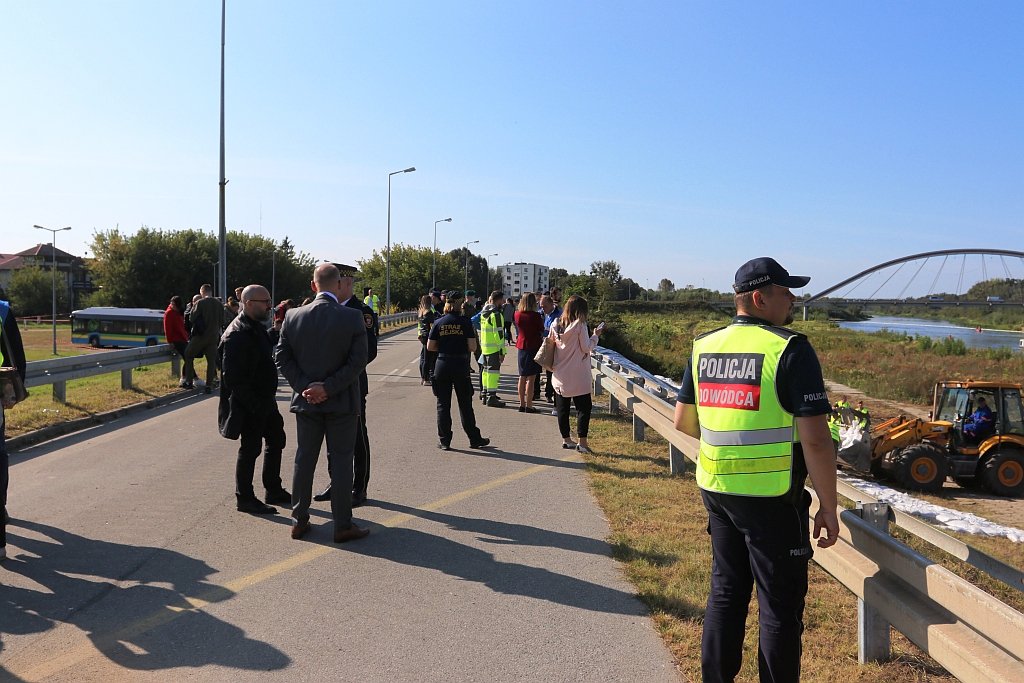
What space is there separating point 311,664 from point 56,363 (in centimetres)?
957

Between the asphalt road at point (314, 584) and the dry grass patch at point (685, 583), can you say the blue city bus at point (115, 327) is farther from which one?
the dry grass patch at point (685, 583)

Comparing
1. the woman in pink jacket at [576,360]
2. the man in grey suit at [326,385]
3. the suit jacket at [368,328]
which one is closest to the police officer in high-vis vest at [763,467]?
the man in grey suit at [326,385]

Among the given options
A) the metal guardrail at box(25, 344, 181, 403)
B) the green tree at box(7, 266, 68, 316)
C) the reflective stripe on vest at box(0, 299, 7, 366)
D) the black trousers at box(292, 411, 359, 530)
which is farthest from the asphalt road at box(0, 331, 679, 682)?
the green tree at box(7, 266, 68, 316)

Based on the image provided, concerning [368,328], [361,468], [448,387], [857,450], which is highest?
[368,328]

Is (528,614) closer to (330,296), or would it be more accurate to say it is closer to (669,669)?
(669,669)

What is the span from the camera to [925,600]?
3412 millimetres

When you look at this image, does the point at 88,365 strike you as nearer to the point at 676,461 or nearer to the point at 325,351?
the point at 325,351

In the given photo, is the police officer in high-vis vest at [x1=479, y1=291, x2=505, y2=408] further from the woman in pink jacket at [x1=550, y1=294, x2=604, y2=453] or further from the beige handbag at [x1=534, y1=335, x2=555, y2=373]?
the woman in pink jacket at [x1=550, y1=294, x2=604, y2=453]

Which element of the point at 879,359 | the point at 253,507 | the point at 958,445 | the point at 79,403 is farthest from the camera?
the point at 879,359

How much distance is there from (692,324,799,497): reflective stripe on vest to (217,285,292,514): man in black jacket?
4.29 meters

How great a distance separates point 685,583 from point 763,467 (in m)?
1.98

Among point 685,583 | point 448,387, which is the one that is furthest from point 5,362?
point 685,583

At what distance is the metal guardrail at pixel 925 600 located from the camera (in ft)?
9.39

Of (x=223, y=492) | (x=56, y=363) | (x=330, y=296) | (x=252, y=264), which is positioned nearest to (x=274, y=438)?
(x=223, y=492)
